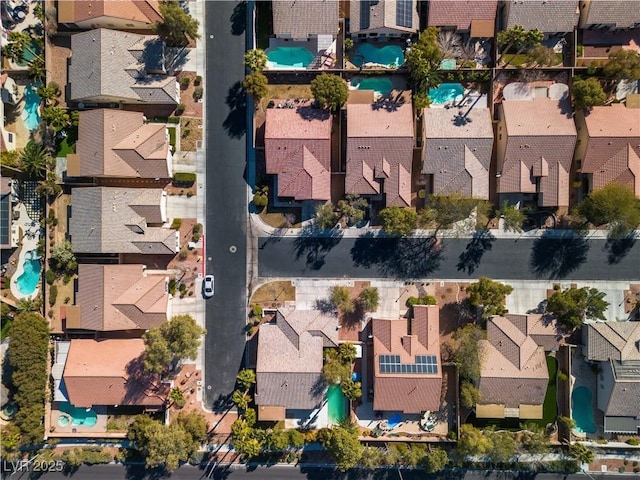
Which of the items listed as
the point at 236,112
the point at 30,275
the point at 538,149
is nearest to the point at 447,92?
the point at 538,149

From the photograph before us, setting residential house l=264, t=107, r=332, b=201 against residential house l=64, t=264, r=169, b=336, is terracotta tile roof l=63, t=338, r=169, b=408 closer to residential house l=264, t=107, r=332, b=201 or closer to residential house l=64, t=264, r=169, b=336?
residential house l=64, t=264, r=169, b=336

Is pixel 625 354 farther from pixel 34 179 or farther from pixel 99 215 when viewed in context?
pixel 34 179

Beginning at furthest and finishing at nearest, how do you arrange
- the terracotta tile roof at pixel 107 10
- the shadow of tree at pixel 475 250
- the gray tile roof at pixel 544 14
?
the shadow of tree at pixel 475 250, the gray tile roof at pixel 544 14, the terracotta tile roof at pixel 107 10

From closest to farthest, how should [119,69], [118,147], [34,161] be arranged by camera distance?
[118,147], [119,69], [34,161]

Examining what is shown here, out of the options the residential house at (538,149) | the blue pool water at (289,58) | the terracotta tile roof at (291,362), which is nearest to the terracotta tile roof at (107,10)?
the blue pool water at (289,58)

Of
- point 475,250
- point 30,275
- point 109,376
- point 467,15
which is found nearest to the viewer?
point 109,376

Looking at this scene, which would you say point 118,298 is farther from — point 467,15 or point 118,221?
point 467,15

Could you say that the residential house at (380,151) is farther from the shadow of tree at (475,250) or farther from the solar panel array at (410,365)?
the solar panel array at (410,365)

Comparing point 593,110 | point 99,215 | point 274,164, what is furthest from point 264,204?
point 593,110
